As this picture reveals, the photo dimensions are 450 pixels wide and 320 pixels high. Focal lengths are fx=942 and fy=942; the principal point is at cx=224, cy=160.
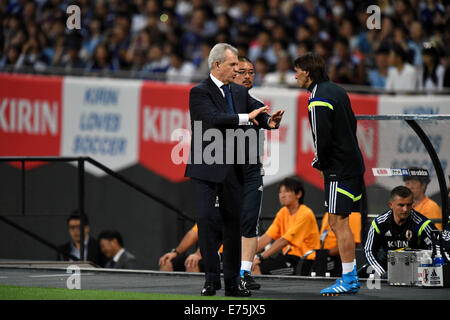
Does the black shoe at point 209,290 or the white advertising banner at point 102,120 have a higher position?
the white advertising banner at point 102,120

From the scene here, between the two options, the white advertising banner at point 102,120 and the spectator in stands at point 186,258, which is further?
the white advertising banner at point 102,120

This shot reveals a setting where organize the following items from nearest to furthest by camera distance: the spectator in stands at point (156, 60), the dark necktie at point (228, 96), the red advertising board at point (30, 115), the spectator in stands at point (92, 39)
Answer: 1. the dark necktie at point (228, 96)
2. the red advertising board at point (30, 115)
3. the spectator in stands at point (156, 60)
4. the spectator in stands at point (92, 39)

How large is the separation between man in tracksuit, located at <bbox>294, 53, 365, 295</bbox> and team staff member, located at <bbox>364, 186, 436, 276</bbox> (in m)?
1.22

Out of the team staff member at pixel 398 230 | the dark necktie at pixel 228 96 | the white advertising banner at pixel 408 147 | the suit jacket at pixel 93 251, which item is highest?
the dark necktie at pixel 228 96

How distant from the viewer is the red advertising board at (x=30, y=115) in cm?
1583

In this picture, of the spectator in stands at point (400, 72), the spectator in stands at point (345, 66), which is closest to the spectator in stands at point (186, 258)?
the spectator in stands at point (345, 66)

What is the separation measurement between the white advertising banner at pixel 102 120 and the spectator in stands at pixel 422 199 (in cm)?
613

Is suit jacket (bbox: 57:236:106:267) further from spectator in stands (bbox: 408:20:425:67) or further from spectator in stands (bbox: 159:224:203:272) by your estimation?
spectator in stands (bbox: 408:20:425:67)

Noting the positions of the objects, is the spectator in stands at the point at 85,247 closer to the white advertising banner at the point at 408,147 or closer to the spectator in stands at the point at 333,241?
the spectator in stands at the point at 333,241

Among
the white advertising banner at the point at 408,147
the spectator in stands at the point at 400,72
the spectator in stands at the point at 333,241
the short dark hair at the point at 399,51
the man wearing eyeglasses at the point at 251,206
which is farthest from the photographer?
the short dark hair at the point at 399,51

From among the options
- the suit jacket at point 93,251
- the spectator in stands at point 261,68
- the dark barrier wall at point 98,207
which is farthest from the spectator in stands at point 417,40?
the suit jacket at point 93,251

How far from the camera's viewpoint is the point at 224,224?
8.12 metres
